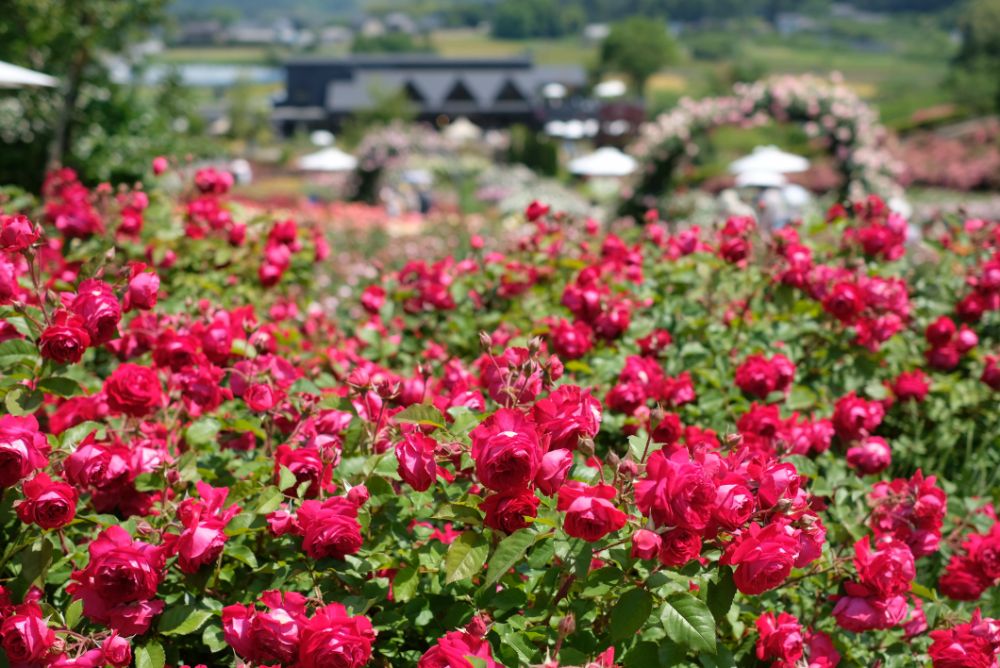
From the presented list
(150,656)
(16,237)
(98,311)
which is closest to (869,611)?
(150,656)

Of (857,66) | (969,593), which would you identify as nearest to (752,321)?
(969,593)

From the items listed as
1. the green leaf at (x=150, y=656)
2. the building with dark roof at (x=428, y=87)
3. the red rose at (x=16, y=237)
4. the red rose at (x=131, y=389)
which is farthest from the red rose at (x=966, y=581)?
the building with dark roof at (x=428, y=87)

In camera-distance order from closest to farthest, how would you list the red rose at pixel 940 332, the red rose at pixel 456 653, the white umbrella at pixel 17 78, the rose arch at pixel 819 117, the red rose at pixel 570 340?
the red rose at pixel 456 653, the red rose at pixel 570 340, the red rose at pixel 940 332, the white umbrella at pixel 17 78, the rose arch at pixel 819 117

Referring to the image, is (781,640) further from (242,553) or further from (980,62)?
(980,62)

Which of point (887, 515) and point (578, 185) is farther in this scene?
point (578, 185)

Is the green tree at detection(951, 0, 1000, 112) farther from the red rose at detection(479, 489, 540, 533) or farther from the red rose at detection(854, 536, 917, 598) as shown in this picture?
the red rose at detection(479, 489, 540, 533)

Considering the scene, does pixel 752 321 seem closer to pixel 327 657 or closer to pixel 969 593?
pixel 969 593

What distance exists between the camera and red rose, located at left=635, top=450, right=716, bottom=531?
4.13 feet

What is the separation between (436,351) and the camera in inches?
123

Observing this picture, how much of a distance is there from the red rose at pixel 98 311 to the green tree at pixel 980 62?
37630 millimetres

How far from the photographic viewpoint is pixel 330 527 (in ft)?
4.80

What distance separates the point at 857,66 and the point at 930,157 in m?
79.4

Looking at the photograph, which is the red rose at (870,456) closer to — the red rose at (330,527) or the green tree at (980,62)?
the red rose at (330,527)

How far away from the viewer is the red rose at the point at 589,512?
4.17 feet
